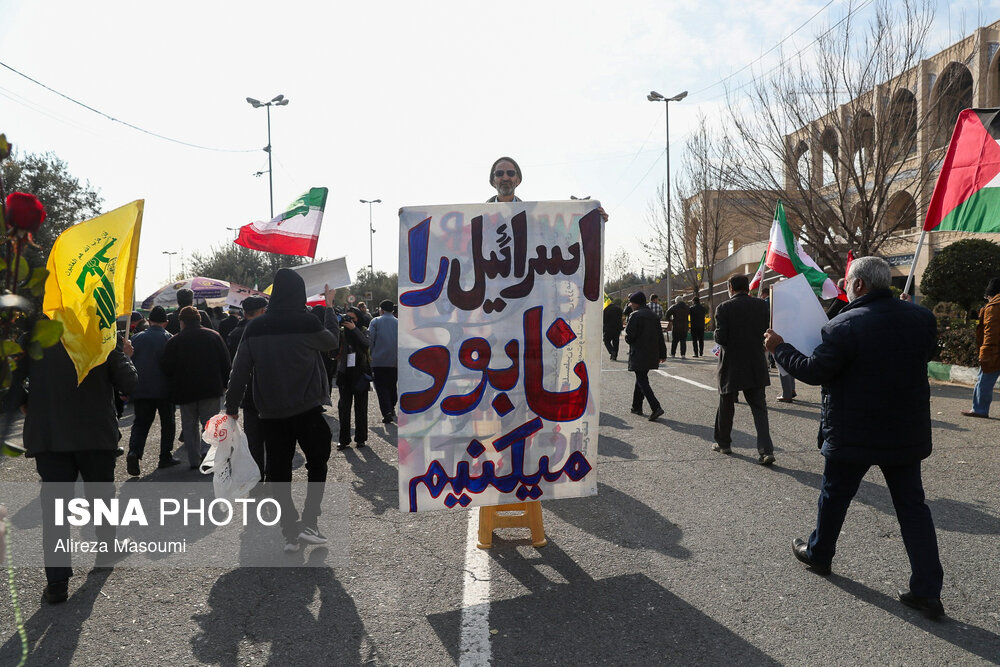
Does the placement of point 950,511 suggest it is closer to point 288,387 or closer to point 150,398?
point 288,387

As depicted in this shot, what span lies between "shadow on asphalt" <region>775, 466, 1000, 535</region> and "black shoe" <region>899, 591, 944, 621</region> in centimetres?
160

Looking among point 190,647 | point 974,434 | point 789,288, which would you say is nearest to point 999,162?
point 789,288

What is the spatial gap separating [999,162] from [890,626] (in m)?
4.50

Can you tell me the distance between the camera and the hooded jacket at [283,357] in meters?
4.92

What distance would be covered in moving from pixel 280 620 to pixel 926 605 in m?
3.45

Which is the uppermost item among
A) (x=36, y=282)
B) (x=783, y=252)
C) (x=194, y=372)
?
(x=783, y=252)

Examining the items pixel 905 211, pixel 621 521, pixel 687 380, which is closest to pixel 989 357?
pixel 687 380

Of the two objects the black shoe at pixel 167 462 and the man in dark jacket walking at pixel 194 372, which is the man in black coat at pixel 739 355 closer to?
the man in dark jacket walking at pixel 194 372

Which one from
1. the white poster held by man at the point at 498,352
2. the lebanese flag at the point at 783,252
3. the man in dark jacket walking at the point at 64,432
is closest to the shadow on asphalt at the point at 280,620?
the white poster held by man at the point at 498,352

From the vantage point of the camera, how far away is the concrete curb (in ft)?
39.9

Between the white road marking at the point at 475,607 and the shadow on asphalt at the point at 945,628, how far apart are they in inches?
80.1

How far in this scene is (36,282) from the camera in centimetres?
177

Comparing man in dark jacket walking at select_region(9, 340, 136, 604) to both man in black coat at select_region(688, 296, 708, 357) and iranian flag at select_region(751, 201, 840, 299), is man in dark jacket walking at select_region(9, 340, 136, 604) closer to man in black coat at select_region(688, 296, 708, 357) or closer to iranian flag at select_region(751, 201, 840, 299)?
iranian flag at select_region(751, 201, 840, 299)

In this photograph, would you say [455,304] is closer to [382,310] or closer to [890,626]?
[890,626]
